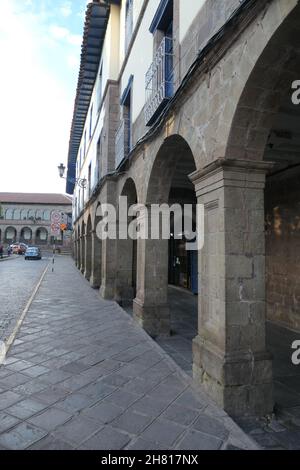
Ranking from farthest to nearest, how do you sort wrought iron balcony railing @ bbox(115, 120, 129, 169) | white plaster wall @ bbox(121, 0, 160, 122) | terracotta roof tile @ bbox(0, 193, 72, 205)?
terracotta roof tile @ bbox(0, 193, 72, 205) → wrought iron balcony railing @ bbox(115, 120, 129, 169) → white plaster wall @ bbox(121, 0, 160, 122)

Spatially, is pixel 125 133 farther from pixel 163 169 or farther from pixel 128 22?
pixel 128 22

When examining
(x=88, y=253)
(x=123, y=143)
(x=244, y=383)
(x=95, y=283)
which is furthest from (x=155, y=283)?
(x=88, y=253)

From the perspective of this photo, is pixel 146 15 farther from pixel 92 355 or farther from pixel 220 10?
pixel 92 355

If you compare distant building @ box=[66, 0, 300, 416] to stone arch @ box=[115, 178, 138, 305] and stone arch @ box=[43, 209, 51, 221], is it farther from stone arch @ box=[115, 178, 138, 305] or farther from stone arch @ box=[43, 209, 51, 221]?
stone arch @ box=[43, 209, 51, 221]

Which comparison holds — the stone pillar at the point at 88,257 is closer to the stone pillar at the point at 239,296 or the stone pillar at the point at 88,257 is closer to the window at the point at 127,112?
the window at the point at 127,112

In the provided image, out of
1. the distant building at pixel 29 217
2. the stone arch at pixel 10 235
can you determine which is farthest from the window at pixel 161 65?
the stone arch at pixel 10 235

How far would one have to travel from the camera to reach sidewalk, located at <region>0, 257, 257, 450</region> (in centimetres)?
270

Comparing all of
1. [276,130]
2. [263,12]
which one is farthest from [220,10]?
[276,130]

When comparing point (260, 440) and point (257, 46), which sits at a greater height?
point (257, 46)

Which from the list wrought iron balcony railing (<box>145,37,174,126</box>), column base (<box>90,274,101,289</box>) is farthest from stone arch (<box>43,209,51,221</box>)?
wrought iron balcony railing (<box>145,37,174,126</box>)
